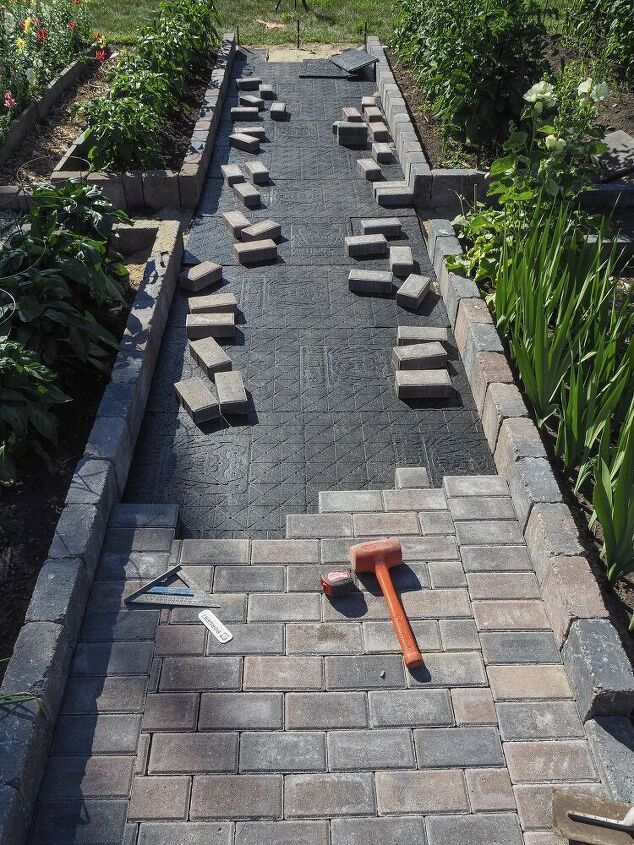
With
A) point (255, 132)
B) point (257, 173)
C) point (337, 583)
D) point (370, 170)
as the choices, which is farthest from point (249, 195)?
point (337, 583)

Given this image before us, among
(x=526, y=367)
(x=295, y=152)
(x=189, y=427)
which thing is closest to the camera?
(x=526, y=367)

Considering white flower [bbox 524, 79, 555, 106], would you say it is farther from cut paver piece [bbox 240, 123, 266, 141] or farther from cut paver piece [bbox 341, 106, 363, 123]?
cut paver piece [bbox 240, 123, 266, 141]

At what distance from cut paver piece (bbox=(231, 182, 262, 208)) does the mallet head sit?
4705 mm

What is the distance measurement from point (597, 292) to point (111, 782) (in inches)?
149

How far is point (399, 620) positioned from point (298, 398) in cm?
200

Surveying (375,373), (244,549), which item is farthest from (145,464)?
(375,373)

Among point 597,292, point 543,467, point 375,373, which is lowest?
point 375,373

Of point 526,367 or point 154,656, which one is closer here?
point 154,656

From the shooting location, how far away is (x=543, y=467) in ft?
13.1

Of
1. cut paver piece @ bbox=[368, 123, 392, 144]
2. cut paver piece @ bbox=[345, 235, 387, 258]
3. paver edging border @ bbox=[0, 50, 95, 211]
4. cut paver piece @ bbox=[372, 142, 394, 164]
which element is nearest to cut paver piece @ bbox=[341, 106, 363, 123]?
cut paver piece @ bbox=[368, 123, 392, 144]

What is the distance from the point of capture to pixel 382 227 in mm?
6859

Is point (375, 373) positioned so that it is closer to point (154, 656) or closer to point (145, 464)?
point (145, 464)

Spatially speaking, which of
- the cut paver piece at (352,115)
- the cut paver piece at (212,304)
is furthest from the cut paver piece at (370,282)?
the cut paver piece at (352,115)

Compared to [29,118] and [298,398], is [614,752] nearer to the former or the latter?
[298,398]
